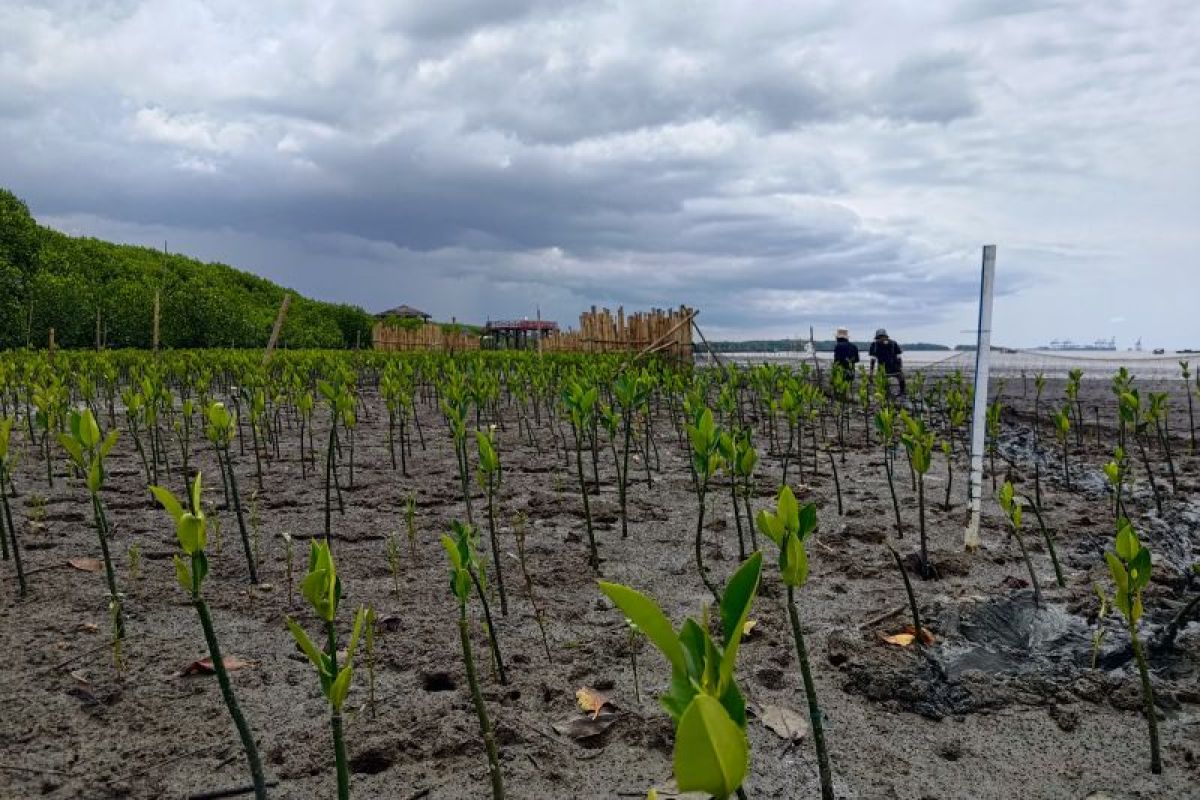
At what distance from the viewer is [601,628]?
337cm

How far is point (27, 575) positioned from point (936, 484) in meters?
6.28

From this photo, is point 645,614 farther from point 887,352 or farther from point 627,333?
point 627,333

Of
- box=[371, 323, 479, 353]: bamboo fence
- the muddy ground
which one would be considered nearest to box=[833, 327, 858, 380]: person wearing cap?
the muddy ground

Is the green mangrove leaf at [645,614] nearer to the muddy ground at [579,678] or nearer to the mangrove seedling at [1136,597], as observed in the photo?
the muddy ground at [579,678]

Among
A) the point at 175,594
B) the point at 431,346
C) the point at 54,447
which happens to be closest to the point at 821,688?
the point at 175,594

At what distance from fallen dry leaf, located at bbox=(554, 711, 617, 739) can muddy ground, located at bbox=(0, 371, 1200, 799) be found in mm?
29

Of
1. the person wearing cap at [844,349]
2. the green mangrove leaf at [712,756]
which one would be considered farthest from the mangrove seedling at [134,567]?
the person wearing cap at [844,349]

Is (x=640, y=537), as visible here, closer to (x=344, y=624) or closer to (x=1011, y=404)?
(x=344, y=624)

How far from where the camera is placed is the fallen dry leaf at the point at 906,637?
3.19 m

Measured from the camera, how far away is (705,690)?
0.95 m

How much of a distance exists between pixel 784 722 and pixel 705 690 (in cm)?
185

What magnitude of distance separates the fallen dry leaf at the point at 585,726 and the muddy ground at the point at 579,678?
1.1 inches

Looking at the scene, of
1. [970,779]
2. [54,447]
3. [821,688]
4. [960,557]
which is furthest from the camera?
[54,447]

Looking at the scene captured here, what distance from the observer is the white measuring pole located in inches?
161
